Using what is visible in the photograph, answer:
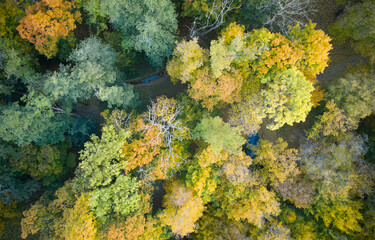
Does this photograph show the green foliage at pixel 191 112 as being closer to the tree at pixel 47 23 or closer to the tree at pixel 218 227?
the tree at pixel 218 227

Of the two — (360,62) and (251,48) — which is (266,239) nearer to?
(251,48)

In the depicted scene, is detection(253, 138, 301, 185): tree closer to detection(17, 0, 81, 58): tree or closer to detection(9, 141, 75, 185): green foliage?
detection(9, 141, 75, 185): green foliage

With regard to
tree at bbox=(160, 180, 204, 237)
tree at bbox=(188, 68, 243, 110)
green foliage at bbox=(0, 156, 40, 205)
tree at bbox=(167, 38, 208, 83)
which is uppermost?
tree at bbox=(167, 38, 208, 83)

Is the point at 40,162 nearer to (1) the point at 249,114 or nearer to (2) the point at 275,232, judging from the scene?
(1) the point at 249,114

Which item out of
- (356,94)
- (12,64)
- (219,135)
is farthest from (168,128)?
(356,94)

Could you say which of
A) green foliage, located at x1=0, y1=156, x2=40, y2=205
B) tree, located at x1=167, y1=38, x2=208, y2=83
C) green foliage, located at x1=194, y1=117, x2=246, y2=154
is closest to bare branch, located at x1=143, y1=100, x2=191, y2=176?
green foliage, located at x1=194, y1=117, x2=246, y2=154
